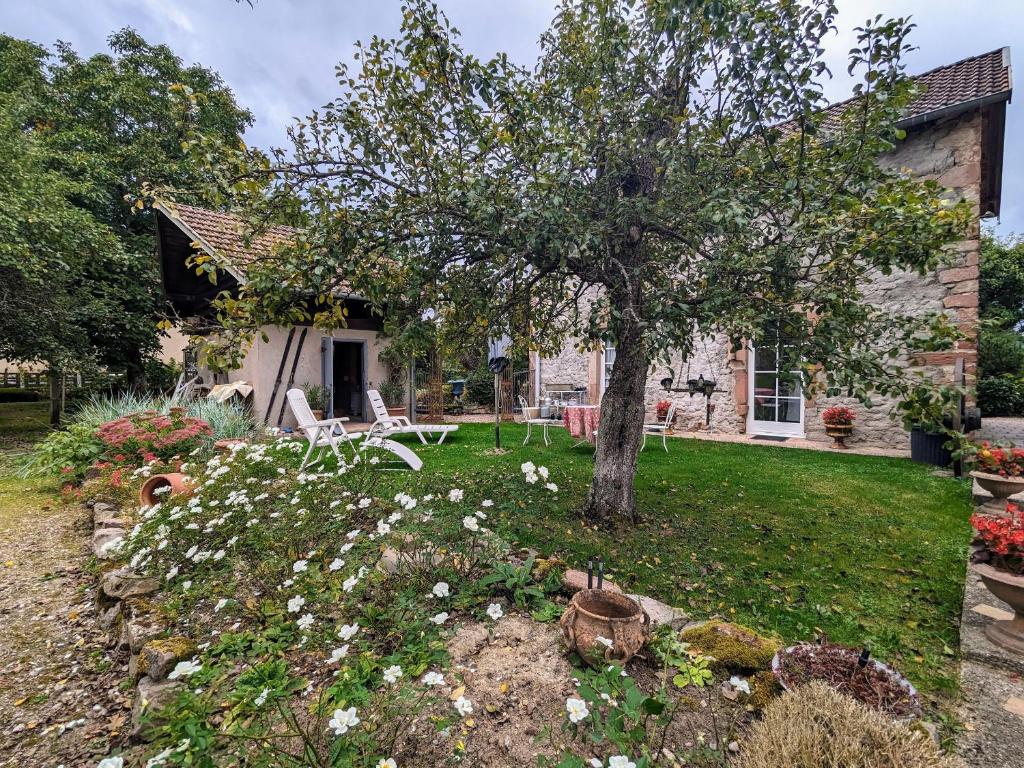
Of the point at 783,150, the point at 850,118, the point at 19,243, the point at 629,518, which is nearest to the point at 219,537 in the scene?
the point at 629,518

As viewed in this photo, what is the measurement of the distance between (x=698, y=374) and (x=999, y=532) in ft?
22.9

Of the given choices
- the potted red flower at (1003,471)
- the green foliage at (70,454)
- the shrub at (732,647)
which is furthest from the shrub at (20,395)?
the potted red flower at (1003,471)

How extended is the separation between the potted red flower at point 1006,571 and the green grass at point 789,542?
201 mm

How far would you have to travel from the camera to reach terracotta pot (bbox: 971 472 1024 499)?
366 centimetres

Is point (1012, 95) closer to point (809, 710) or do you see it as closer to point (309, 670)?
point (809, 710)

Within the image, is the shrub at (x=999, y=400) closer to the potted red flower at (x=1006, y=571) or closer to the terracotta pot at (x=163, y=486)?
the potted red flower at (x=1006, y=571)

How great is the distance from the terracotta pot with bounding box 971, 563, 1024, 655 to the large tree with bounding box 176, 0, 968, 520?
0.89 meters

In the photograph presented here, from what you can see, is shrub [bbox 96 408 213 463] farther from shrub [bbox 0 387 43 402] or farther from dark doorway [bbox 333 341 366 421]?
shrub [bbox 0 387 43 402]

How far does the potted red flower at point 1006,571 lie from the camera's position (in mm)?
2113

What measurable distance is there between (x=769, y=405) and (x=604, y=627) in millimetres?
7903

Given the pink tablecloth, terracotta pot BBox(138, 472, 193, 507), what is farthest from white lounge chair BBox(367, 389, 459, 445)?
terracotta pot BBox(138, 472, 193, 507)

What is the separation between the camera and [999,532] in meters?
2.15

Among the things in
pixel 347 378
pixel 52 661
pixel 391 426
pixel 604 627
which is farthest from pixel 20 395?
pixel 604 627

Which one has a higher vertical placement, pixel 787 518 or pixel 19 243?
pixel 19 243
